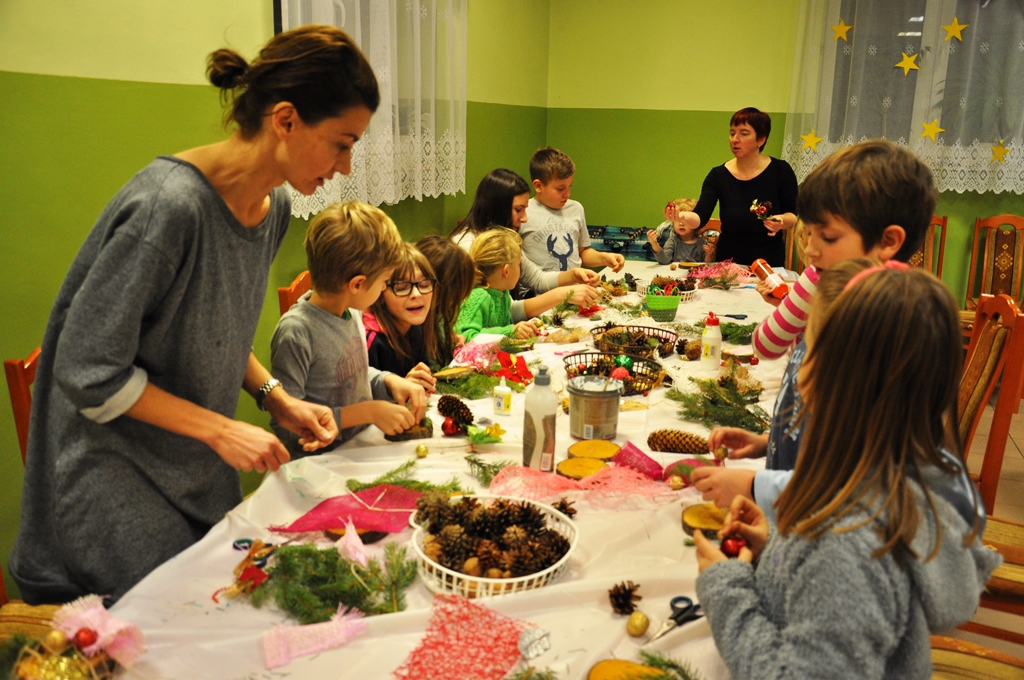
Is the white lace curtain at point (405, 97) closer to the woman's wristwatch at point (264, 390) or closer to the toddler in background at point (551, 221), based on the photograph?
the toddler in background at point (551, 221)

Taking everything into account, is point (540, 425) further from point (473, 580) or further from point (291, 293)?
point (291, 293)

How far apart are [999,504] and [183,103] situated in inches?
150

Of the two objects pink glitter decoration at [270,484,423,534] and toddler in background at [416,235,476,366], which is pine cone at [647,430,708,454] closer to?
pink glitter decoration at [270,484,423,534]

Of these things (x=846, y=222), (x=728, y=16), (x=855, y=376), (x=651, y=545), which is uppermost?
(x=728, y=16)

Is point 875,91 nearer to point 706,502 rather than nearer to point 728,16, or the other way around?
point 728,16

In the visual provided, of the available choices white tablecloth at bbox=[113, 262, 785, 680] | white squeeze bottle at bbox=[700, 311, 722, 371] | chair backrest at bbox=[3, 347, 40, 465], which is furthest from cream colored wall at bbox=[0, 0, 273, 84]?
white squeeze bottle at bbox=[700, 311, 722, 371]

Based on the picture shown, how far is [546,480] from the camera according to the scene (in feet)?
5.13

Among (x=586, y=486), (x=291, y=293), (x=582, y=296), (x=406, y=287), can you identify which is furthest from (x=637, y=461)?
(x=582, y=296)

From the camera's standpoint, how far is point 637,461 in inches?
64.7

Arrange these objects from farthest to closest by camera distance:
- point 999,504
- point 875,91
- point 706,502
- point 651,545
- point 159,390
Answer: point 875,91 < point 999,504 < point 706,502 < point 651,545 < point 159,390

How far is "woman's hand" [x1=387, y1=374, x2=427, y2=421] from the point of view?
188 centimetres

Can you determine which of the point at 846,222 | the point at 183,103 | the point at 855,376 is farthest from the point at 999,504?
the point at 183,103

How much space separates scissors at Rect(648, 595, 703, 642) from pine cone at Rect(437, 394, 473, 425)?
81 cm

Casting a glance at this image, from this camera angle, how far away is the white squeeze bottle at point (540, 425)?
5.19 ft
